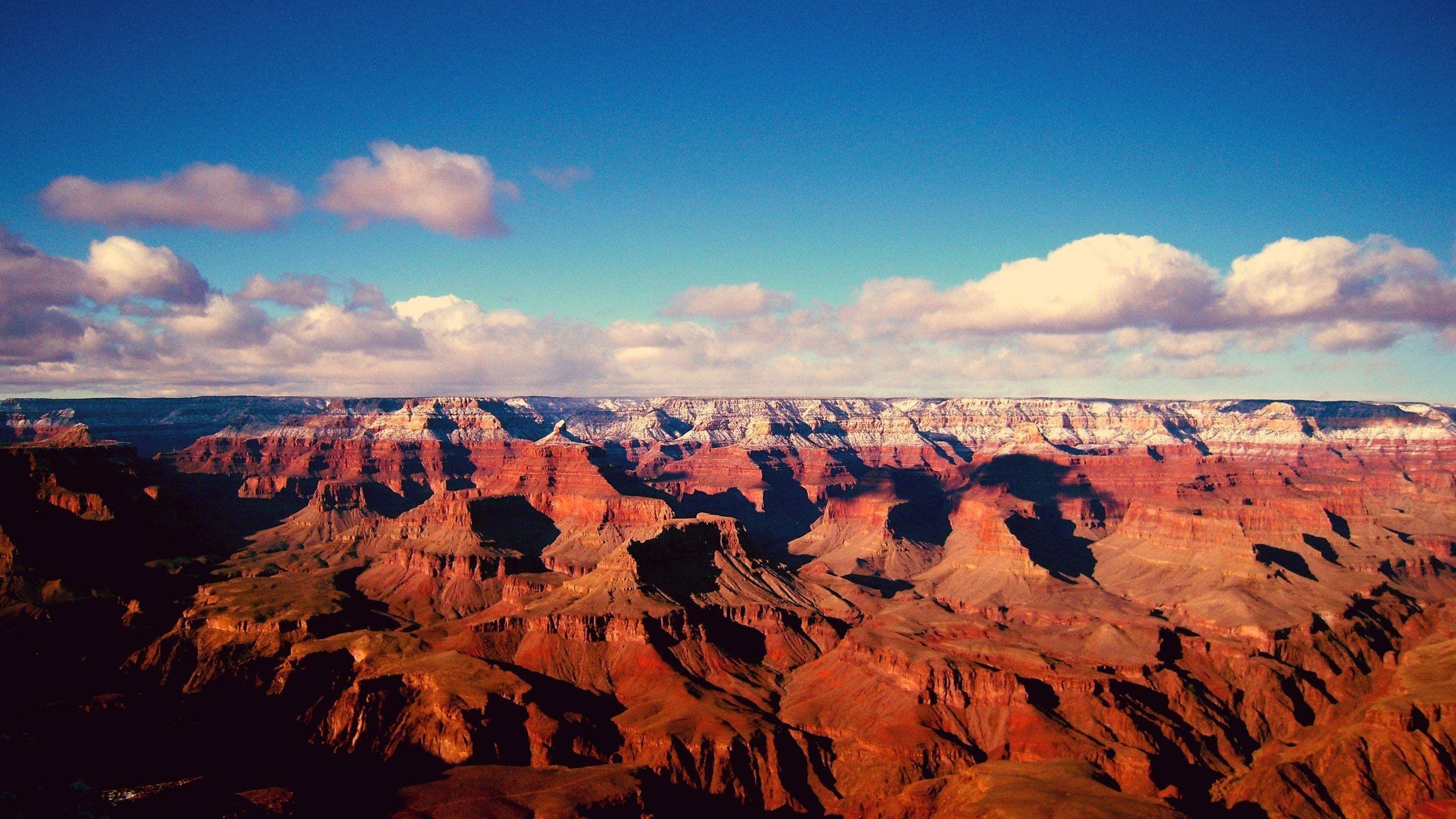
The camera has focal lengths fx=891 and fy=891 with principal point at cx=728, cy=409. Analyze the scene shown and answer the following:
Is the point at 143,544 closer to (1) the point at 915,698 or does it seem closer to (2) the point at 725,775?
(2) the point at 725,775

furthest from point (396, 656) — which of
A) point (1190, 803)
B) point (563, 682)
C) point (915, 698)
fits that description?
point (1190, 803)

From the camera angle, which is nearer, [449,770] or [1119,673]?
[449,770]

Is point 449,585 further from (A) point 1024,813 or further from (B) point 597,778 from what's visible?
(A) point 1024,813

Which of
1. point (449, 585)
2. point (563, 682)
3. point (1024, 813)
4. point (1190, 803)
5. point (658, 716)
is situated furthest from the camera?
point (449, 585)

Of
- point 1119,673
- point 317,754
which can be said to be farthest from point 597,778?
point 1119,673

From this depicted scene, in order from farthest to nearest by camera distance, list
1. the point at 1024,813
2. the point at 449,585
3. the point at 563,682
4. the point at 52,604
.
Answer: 1. the point at 449,585
2. the point at 52,604
3. the point at 563,682
4. the point at 1024,813

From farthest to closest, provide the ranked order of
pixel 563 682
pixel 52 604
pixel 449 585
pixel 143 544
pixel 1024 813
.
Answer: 1. pixel 143 544
2. pixel 449 585
3. pixel 52 604
4. pixel 563 682
5. pixel 1024 813

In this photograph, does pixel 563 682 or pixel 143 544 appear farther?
pixel 143 544

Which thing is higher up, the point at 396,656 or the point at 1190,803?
the point at 396,656

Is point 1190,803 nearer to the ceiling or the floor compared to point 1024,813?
nearer to the floor
